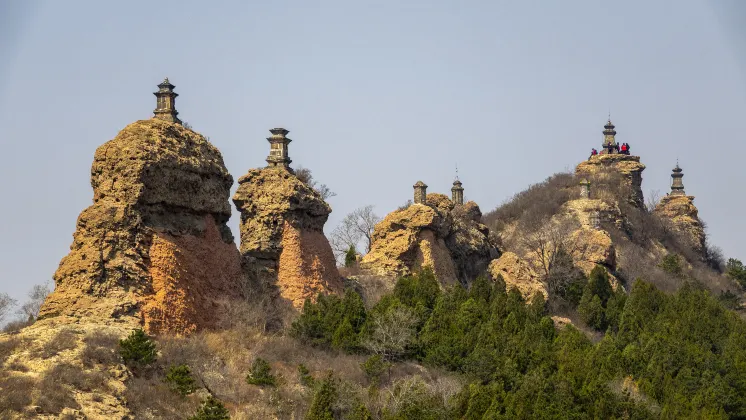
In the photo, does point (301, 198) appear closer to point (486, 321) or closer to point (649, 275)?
point (486, 321)

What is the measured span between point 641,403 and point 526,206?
39965mm

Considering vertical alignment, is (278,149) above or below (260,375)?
above

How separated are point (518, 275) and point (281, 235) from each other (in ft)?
45.2

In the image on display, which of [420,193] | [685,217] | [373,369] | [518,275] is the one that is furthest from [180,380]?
[685,217]

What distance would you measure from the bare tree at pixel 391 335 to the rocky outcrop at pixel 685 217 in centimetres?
4489

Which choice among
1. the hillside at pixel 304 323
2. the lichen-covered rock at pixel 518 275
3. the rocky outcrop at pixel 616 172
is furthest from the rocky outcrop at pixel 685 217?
the lichen-covered rock at pixel 518 275

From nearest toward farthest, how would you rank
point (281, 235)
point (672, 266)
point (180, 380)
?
point (180, 380)
point (281, 235)
point (672, 266)

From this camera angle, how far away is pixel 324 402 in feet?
121

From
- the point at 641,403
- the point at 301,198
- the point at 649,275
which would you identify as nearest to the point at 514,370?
the point at 641,403

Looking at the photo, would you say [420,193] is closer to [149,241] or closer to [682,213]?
[149,241]

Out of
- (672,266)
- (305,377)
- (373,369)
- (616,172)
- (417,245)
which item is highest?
(616,172)

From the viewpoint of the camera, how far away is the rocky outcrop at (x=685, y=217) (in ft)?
286

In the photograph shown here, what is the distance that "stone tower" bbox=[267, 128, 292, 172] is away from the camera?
4775cm

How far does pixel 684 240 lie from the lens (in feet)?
283
